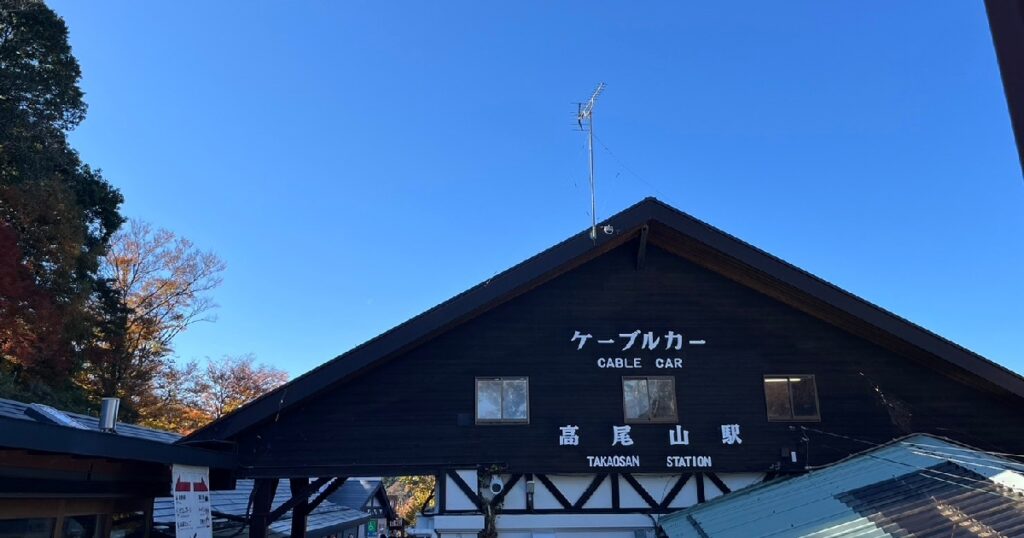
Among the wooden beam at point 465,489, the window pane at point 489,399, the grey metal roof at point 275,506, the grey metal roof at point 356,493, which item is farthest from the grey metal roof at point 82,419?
the grey metal roof at point 356,493

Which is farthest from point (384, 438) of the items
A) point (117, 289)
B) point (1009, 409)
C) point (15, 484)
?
point (117, 289)

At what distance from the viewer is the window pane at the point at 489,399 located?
11.2m

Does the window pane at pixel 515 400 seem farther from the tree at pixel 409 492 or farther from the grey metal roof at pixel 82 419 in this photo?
the tree at pixel 409 492

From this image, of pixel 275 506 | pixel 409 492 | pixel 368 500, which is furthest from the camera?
pixel 409 492

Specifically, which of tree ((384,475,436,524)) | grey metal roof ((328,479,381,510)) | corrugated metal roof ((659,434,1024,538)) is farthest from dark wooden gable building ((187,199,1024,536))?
tree ((384,475,436,524))

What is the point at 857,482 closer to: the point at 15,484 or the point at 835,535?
the point at 835,535

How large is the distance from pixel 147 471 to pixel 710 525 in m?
8.05

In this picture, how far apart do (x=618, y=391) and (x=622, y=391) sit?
0.23 ft

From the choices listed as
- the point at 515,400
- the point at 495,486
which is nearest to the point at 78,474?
the point at 495,486

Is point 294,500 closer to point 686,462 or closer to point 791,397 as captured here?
point 686,462

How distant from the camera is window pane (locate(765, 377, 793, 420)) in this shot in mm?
11500

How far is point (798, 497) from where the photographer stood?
938 centimetres

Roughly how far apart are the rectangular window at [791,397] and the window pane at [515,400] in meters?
3.94

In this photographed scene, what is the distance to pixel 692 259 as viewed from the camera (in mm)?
12406
